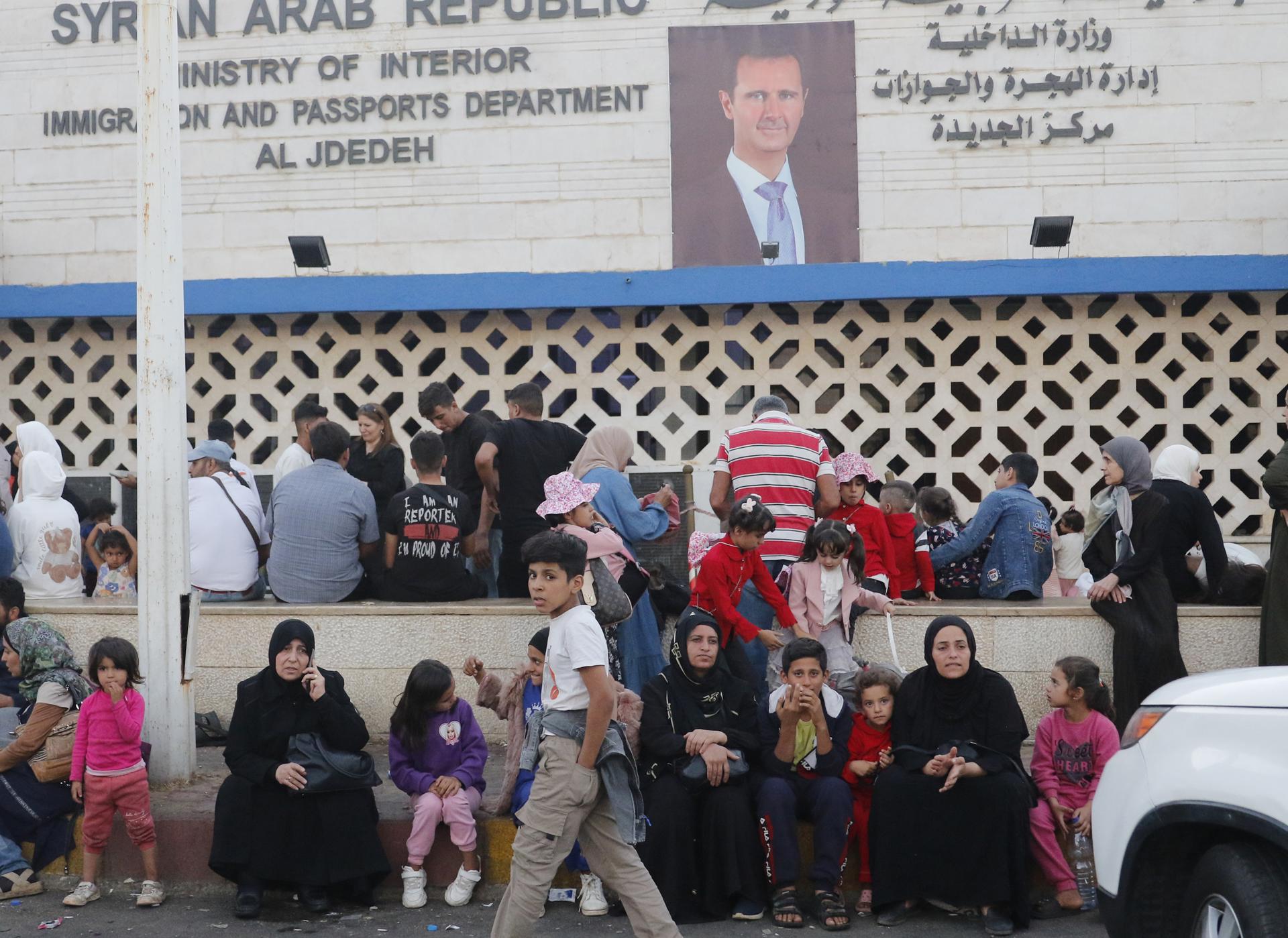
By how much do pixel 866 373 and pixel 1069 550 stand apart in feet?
6.21

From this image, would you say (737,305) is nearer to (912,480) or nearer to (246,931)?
(912,480)

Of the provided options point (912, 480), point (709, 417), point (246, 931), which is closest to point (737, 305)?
point (709, 417)

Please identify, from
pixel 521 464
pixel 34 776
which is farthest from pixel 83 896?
pixel 521 464

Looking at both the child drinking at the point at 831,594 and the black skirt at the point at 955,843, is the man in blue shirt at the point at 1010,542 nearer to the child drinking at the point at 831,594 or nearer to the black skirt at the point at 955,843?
the child drinking at the point at 831,594

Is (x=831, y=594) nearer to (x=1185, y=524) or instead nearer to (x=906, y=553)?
(x=906, y=553)

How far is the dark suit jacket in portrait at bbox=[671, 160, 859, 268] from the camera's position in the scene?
32.2 ft

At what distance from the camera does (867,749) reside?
5.76 meters

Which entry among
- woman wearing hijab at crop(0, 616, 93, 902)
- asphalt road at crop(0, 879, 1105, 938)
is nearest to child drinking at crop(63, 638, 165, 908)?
asphalt road at crop(0, 879, 1105, 938)

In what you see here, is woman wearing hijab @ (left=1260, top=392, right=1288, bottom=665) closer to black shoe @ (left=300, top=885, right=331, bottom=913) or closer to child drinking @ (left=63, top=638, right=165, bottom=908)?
black shoe @ (left=300, top=885, right=331, bottom=913)

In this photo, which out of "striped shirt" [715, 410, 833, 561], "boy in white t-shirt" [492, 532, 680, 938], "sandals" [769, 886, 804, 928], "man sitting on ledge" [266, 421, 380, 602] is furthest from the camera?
"man sitting on ledge" [266, 421, 380, 602]

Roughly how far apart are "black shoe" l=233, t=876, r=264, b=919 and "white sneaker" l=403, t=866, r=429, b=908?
58cm

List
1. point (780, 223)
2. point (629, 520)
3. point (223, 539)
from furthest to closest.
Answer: point (780, 223), point (223, 539), point (629, 520)

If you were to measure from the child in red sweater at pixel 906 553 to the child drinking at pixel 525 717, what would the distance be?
191 centimetres

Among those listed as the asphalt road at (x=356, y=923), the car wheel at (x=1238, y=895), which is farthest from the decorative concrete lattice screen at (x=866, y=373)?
the car wheel at (x=1238, y=895)
